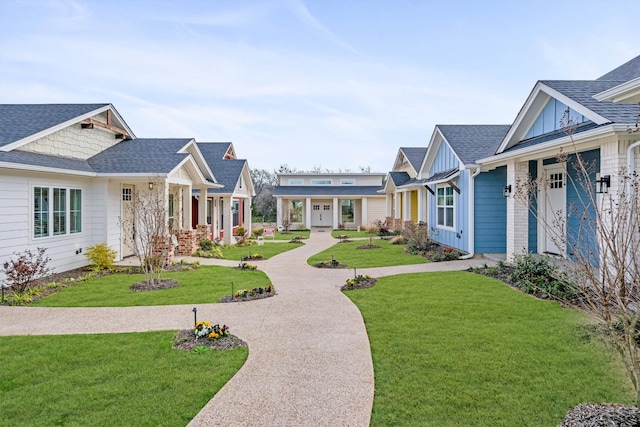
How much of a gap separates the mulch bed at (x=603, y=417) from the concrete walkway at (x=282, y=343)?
1.64 meters

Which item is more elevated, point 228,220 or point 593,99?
point 593,99

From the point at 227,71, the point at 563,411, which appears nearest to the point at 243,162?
the point at 227,71

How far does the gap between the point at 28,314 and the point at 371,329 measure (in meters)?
6.25

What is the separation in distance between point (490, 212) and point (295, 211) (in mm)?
24306

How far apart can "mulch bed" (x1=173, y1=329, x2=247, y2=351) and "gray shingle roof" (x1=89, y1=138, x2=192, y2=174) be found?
27.8 ft

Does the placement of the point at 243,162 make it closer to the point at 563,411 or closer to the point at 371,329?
the point at 371,329

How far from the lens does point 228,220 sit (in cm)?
2094

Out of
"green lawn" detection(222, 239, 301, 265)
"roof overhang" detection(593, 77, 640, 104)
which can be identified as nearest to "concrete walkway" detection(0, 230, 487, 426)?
"roof overhang" detection(593, 77, 640, 104)

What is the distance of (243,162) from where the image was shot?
2259 cm

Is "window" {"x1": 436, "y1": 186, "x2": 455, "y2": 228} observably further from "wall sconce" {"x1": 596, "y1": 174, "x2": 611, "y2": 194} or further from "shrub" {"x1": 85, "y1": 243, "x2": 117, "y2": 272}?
"shrub" {"x1": 85, "y1": 243, "x2": 117, "y2": 272}

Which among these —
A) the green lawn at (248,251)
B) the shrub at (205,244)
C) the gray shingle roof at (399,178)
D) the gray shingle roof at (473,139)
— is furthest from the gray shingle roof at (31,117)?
the gray shingle roof at (399,178)

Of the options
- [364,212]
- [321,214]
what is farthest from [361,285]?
[321,214]

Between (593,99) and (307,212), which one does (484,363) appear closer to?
(593,99)

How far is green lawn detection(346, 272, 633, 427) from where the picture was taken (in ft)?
11.7
